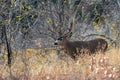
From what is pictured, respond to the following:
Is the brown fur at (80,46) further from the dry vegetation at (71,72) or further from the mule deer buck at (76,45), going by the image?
the dry vegetation at (71,72)

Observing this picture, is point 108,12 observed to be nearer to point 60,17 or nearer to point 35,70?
point 60,17

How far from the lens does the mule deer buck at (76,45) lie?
11.3 metres

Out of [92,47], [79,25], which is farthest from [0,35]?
[79,25]

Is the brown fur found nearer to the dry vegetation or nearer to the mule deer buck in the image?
the mule deer buck

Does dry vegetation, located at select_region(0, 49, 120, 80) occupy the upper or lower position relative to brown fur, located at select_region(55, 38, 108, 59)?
upper

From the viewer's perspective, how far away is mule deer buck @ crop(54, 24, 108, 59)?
11.3 metres

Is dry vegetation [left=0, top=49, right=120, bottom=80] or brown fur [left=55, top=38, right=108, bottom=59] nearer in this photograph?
dry vegetation [left=0, top=49, right=120, bottom=80]

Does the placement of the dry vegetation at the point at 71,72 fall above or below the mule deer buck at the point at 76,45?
above

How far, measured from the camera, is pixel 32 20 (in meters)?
14.0

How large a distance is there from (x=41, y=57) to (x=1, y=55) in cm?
258

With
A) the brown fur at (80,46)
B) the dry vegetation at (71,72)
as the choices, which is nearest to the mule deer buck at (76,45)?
the brown fur at (80,46)

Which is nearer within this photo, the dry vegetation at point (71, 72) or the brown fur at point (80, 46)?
the dry vegetation at point (71, 72)

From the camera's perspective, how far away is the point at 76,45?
11.5m

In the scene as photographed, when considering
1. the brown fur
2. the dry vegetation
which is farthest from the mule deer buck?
the dry vegetation
